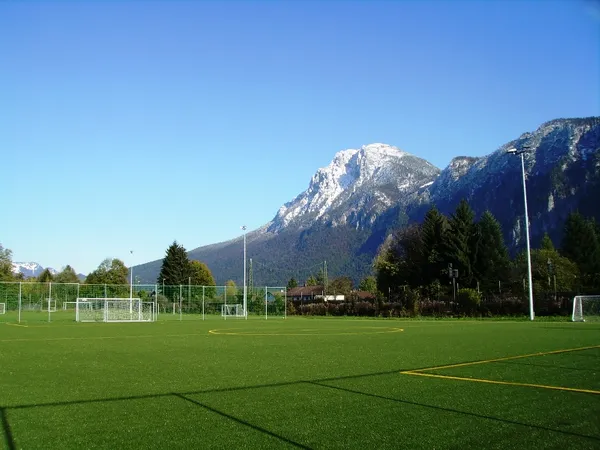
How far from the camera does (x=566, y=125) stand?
189625mm

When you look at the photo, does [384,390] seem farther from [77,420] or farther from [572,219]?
[572,219]

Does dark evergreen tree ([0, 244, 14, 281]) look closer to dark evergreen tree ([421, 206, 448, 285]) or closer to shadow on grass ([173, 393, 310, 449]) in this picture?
dark evergreen tree ([421, 206, 448, 285])

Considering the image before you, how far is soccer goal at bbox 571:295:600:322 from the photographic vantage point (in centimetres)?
3881

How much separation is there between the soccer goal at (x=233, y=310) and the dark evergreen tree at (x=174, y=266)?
41.2 metres

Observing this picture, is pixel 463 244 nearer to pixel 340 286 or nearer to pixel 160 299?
pixel 160 299

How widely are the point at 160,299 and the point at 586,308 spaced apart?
39028 mm

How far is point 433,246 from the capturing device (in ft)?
265

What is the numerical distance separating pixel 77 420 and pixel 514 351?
12.4m

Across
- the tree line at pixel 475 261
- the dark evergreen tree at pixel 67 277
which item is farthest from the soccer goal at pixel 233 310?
the dark evergreen tree at pixel 67 277

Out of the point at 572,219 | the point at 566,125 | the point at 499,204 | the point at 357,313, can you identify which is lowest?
the point at 357,313

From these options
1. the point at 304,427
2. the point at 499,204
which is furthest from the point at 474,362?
the point at 499,204

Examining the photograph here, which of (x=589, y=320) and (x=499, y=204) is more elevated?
(x=499, y=204)

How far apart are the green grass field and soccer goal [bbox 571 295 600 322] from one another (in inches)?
1003

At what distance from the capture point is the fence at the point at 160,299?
53375 mm
